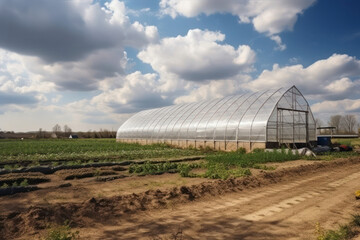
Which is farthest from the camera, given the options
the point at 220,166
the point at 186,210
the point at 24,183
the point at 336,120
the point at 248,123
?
the point at 336,120

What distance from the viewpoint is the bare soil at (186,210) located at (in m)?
5.73

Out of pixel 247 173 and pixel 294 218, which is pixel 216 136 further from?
pixel 294 218

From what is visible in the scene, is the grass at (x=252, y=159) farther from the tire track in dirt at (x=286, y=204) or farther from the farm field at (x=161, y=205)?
the tire track in dirt at (x=286, y=204)

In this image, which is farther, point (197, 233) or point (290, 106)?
point (290, 106)

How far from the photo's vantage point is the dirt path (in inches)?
220

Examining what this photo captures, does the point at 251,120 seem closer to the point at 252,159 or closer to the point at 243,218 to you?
the point at 252,159

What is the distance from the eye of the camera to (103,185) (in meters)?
10.9

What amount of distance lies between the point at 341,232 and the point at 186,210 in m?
3.84

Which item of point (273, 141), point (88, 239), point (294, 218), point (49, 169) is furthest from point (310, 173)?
point (49, 169)

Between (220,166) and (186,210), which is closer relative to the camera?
(186,210)

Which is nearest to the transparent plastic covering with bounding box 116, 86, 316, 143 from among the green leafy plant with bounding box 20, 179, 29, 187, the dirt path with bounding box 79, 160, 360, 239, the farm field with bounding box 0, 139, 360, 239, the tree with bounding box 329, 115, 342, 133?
the farm field with bounding box 0, 139, 360, 239

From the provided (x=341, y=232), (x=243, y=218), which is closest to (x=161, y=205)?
(x=243, y=218)

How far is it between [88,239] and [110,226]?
2.87 ft

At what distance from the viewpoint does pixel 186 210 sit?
7367mm
